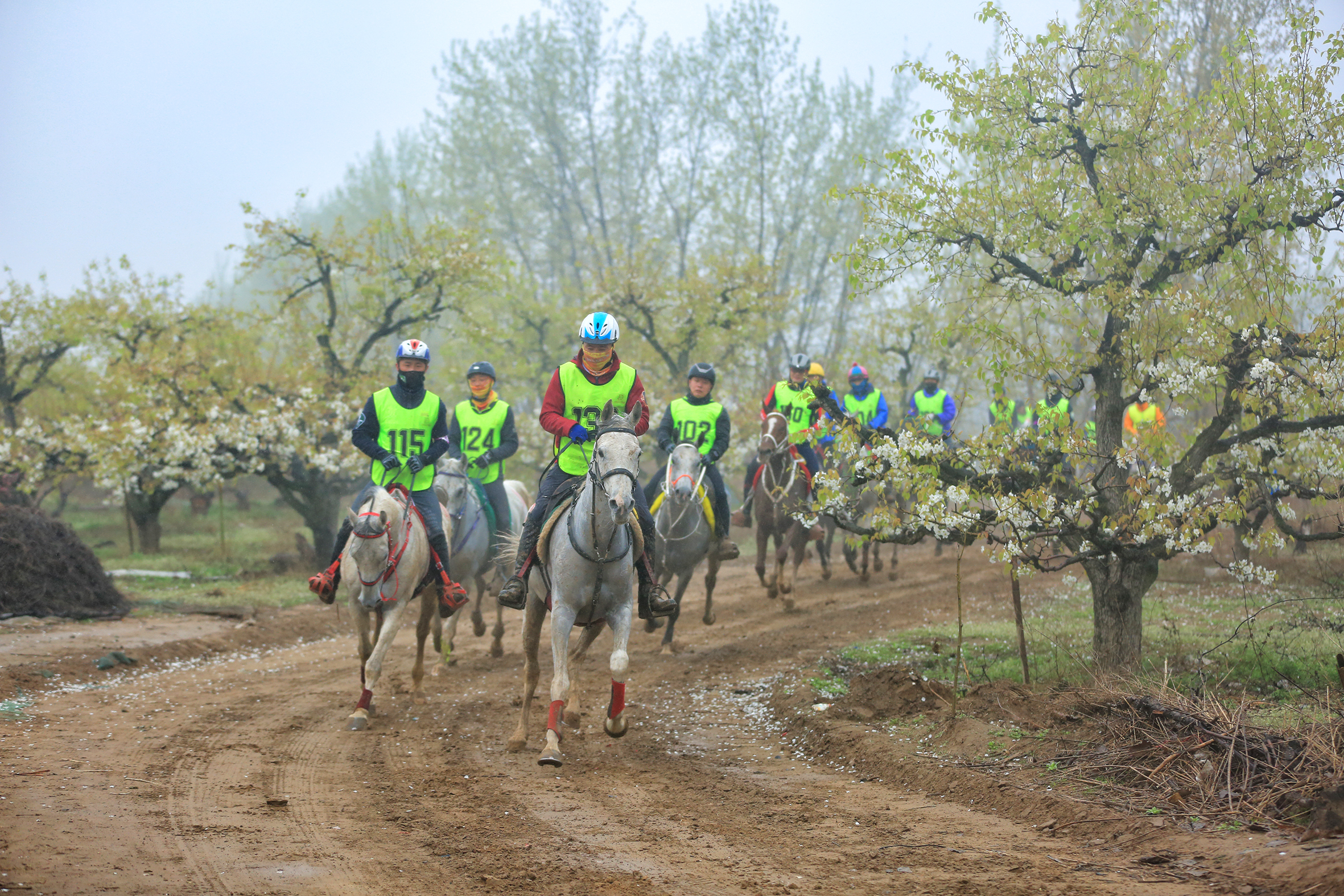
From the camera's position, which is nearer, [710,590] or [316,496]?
[710,590]

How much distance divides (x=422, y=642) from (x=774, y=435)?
19.5 ft

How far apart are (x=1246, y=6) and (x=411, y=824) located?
13.8 metres

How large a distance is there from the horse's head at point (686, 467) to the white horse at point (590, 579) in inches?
97.5

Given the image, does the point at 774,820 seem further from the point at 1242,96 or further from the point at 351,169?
the point at 351,169

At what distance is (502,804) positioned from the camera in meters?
6.18

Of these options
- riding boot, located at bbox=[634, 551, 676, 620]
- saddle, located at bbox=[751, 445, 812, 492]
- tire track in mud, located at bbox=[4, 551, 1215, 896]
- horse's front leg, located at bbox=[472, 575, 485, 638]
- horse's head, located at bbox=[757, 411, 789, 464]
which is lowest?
tire track in mud, located at bbox=[4, 551, 1215, 896]

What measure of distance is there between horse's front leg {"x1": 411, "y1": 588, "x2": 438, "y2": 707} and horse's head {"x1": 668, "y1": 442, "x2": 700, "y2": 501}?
286 cm

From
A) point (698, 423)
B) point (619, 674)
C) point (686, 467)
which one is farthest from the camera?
point (698, 423)

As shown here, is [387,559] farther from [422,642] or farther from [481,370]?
[481,370]

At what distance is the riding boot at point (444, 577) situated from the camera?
951 centimetres

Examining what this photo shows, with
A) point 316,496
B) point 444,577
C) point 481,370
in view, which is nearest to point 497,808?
point 444,577

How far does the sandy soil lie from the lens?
4703 millimetres

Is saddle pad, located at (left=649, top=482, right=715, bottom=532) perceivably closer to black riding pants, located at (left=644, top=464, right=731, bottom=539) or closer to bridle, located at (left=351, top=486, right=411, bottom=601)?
black riding pants, located at (left=644, top=464, right=731, bottom=539)

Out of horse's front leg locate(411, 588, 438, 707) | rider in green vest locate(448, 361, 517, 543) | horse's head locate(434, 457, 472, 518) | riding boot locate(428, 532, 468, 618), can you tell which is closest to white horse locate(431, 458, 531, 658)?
horse's head locate(434, 457, 472, 518)
